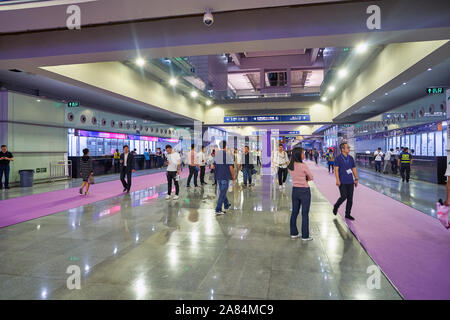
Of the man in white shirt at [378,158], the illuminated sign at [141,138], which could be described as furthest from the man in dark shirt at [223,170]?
the illuminated sign at [141,138]

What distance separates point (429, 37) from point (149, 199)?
8.17 m

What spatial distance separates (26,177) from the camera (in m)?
11.3

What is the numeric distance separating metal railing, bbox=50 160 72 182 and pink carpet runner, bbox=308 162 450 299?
13.4 metres

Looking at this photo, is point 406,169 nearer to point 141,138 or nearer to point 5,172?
point 5,172

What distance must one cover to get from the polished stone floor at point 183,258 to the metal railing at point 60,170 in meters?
8.15

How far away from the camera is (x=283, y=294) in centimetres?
284

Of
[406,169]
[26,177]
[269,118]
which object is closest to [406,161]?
[406,169]

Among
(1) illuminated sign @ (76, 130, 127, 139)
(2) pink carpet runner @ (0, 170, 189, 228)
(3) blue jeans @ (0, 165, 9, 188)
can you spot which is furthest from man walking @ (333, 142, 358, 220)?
(1) illuminated sign @ (76, 130, 127, 139)

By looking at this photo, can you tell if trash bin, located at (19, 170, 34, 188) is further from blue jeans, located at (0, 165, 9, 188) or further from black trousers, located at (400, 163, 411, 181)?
black trousers, located at (400, 163, 411, 181)

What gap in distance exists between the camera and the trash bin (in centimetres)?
1120

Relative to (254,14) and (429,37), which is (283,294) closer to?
Answer: (254,14)

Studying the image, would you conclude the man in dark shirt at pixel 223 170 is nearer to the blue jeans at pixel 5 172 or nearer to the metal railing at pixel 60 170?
the blue jeans at pixel 5 172

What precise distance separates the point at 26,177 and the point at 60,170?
2582mm
